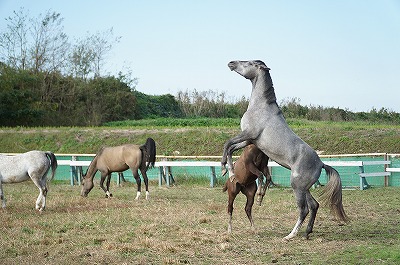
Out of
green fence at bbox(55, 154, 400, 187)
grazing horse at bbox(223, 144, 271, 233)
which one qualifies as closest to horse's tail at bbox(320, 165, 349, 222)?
grazing horse at bbox(223, 144, 271, 233)

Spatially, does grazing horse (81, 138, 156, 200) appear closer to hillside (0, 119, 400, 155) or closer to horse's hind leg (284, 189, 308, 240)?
horse's hind leg (284, 189, 308, 240)

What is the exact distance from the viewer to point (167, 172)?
1927cm

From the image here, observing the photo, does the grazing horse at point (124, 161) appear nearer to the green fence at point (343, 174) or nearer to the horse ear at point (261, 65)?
the green fence at point (343, 174)

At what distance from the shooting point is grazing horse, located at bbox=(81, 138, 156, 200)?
15.2m

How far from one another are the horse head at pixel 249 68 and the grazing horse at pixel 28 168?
5595 mm

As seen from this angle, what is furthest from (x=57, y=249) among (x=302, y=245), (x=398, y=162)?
(x=398, y=162)

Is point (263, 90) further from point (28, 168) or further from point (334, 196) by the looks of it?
point (28, 168)

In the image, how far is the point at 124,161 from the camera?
15.6 meters

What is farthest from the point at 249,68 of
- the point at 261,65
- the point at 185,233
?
the point at 185,233

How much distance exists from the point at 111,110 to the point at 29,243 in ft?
114

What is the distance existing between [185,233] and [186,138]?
67.6 feet

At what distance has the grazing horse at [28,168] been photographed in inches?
506

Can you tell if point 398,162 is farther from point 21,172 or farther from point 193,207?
point 21,172

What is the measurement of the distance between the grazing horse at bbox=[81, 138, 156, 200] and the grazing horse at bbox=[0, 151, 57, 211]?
269 centimetres
